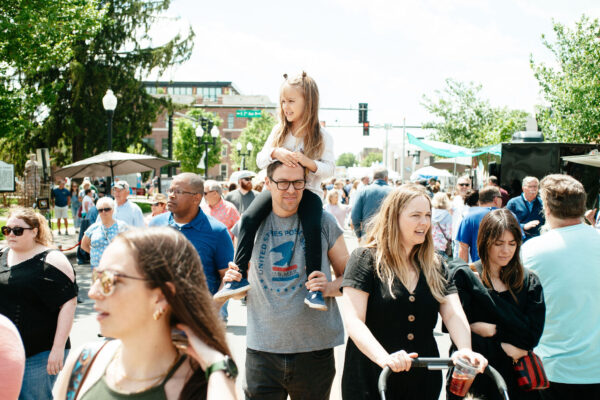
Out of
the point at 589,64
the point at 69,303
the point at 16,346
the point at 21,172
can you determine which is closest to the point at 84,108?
the point at 21,172

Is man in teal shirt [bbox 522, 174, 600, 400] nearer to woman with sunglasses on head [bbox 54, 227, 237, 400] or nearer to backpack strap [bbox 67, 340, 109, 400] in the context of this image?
woman with sunglasses on head [bbox 54, 227, 237, 400]

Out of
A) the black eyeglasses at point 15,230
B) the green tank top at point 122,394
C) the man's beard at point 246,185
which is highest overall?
the black eyeglasses at point 15,230

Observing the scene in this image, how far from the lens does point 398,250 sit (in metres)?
3.06

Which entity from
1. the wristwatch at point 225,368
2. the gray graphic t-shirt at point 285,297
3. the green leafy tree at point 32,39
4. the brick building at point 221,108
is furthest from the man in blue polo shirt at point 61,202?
the brick building at point 221,108

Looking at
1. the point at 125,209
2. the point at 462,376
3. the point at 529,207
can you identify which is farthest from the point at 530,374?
the point at 125,209

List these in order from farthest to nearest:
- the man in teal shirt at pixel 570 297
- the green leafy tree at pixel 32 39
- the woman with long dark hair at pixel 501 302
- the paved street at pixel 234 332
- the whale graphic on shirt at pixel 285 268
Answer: the green leafy tree at pixel 32 39, the paved street at pixel 234 332, the man in teal shirt at pixel 570 297, the whale graphic on shirt at pixel 285 268, the woman with long dark hair at pixel 501 302

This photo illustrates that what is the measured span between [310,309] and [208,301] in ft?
4.89

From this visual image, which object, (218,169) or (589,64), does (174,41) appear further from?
(218,169)

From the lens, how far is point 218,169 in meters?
99.8

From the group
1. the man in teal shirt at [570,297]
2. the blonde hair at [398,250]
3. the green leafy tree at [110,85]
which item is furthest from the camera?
the green leafy tree at [110,85]

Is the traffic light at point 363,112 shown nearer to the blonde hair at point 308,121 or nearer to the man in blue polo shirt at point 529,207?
the man in blue polo shirt at point 529,207

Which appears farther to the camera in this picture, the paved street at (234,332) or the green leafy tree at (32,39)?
the green leafy tree at (32,39)

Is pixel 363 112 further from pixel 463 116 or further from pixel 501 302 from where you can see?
pixel 501 302

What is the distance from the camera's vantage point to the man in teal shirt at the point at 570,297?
340 cm
